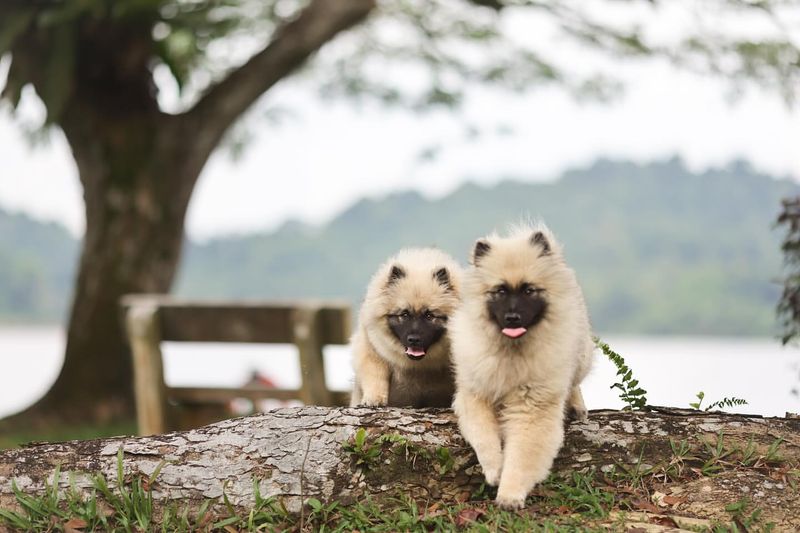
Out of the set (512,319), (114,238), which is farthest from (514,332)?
(114,238)

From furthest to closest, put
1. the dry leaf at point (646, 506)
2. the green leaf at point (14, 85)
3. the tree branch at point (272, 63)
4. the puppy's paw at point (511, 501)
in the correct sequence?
the tree branch at point (272, 63) < the green leaf at point (14, 85) < the dry leaf at point (646, 506) < the puppy's paw at point (511, 501)

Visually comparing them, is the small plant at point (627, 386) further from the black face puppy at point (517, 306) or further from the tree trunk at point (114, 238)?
the tree trunk at point (114, 238)

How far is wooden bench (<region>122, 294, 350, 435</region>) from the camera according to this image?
26.8ft

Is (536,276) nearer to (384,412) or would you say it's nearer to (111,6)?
(384,412)

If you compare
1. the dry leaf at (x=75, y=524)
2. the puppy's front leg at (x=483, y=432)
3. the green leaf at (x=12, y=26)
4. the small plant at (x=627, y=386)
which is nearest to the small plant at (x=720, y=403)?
the small plant at (x=627, y=386)

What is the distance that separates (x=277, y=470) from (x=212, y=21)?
8.03 m

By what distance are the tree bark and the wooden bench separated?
170cm

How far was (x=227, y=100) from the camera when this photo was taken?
11.3 metres

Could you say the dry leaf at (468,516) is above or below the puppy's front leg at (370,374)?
below

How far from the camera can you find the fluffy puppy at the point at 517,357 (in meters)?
3.83

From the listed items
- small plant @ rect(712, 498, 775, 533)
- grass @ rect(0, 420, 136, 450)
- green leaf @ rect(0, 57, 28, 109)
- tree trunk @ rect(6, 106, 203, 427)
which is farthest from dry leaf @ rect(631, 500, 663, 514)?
green leaf @ rect(0, 57, 28, 109)

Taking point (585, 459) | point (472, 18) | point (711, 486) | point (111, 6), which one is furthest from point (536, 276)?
point (472, 18)

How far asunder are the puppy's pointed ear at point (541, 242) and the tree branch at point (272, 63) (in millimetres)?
7822

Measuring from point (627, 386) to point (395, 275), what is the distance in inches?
52.3
